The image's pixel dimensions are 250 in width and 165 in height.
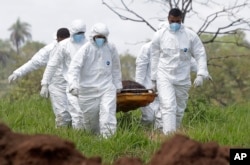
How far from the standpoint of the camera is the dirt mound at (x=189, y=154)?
3.53m

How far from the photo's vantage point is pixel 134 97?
11.1m

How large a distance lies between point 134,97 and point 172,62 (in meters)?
0.89

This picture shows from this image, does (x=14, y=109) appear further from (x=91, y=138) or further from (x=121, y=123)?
(x=91, y=138)

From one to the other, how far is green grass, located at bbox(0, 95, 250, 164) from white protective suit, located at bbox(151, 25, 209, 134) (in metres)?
0.42

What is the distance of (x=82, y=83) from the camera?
11000 mm

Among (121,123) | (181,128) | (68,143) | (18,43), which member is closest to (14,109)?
(121,123)

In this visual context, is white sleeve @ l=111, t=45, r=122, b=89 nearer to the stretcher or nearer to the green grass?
the stretcher

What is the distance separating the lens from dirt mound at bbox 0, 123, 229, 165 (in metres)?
3.55

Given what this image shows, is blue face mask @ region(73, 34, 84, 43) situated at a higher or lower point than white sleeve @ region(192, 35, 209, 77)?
higher

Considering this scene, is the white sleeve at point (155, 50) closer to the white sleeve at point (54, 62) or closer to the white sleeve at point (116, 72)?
the white sleeve at point (116, 72)

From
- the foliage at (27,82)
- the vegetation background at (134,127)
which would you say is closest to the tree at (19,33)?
the foliage at (27,82)

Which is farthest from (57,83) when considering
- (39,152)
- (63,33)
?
(39,152)

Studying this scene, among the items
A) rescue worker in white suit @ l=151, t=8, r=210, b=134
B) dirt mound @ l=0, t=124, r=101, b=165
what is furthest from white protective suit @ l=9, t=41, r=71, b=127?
dirt mound @ l=0, t=124, r=101, b=165

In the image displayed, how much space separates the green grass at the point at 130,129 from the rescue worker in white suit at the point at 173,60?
17.0 inches
